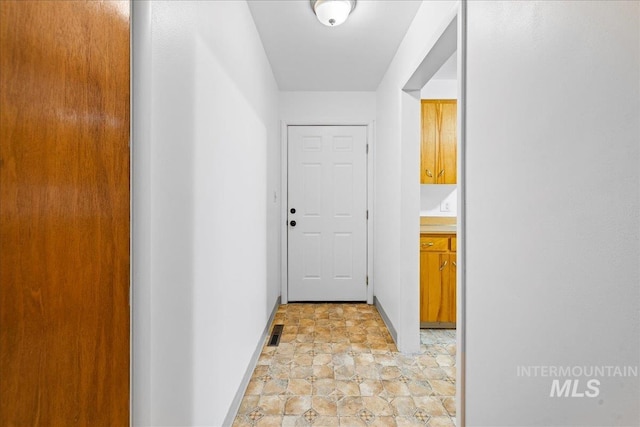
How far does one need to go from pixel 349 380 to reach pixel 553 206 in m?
1.78

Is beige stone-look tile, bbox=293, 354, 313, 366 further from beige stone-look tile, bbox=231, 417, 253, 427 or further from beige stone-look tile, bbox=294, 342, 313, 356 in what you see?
beige stone-look tile, bbox=231, 417, 253, 427

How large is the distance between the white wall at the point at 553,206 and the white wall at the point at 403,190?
37.3 inches

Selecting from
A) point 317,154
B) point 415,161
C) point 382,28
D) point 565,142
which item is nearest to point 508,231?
point 565,142

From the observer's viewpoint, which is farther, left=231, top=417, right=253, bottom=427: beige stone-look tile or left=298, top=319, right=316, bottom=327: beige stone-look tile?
left=298, top=319, right=316, bottom=327: beige stone-look tile

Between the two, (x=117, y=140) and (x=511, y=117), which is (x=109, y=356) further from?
(x=511, y=117)

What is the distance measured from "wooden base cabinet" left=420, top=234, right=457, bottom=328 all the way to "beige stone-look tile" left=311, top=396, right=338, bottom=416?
1462 mm

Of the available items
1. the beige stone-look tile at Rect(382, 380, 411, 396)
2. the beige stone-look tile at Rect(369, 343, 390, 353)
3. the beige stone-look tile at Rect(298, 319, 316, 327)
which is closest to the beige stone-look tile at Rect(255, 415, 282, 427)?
the beige stone-look tile at Rect(382, 380, 411, 396)

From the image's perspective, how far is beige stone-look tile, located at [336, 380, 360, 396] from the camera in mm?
2098

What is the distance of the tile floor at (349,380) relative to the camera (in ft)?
6.16

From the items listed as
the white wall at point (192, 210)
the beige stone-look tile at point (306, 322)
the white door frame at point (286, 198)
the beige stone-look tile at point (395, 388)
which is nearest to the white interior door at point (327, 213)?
the white door frame at point (286, 198)

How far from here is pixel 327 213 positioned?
397 centimetres

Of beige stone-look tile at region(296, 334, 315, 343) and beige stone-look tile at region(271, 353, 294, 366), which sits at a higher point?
beige stone-look tile at region(296, 334, 315, 343)

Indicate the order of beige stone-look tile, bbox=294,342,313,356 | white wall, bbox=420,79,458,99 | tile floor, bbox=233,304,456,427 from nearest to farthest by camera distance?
tile floor, bbox=233,304,456,427, beige stone-look tile, bbox=294,342,313,356, white wall, bbox=420,79,458,99

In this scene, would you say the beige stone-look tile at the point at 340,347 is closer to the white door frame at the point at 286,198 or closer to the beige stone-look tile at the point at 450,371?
the beige stone-look tile at the point at 450,371
